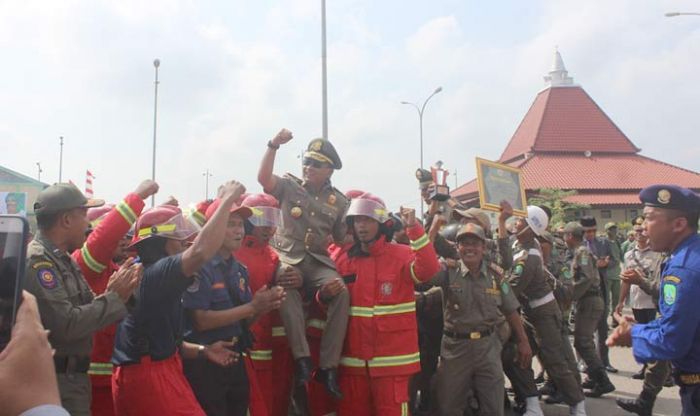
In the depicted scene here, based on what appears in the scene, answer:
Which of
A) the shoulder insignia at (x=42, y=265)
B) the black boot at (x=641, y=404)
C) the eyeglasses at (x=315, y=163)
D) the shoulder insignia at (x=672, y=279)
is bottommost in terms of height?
the black boot at (x=641, y=404)

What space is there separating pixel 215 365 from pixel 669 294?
287 centimetres

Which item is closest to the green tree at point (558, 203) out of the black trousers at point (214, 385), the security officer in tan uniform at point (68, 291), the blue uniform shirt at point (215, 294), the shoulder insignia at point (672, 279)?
the shoulder insignia at point (672, 279)

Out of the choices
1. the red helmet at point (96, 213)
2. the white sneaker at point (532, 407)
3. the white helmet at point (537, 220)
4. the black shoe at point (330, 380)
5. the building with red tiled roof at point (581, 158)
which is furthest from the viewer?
the building with red tiled roof at point (581, 158)

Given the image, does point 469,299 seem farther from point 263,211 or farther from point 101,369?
point 101,369

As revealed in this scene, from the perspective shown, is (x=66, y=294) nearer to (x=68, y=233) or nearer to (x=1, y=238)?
(x=68, y=233)

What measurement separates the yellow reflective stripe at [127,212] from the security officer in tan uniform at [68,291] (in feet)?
1.53

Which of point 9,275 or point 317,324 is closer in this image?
point 9,275

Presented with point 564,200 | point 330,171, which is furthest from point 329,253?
point 564,200

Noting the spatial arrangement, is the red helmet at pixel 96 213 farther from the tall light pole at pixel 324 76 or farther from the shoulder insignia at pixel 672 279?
the tall light pole at pixel 324 76

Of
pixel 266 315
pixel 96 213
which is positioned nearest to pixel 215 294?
pixel 266 315

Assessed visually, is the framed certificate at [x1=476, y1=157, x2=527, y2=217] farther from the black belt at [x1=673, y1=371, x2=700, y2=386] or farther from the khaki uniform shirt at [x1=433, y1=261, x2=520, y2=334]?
the black belt at [x1=673, y1=371, x2=700, y2=386]

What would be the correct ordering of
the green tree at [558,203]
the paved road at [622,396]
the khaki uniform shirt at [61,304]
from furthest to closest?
the green tree at [558,203] → the paved road at [622,396] → the khaki uniform shirt at [61,304]

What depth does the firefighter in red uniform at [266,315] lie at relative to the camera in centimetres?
477

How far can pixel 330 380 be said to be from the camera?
4551 mm
